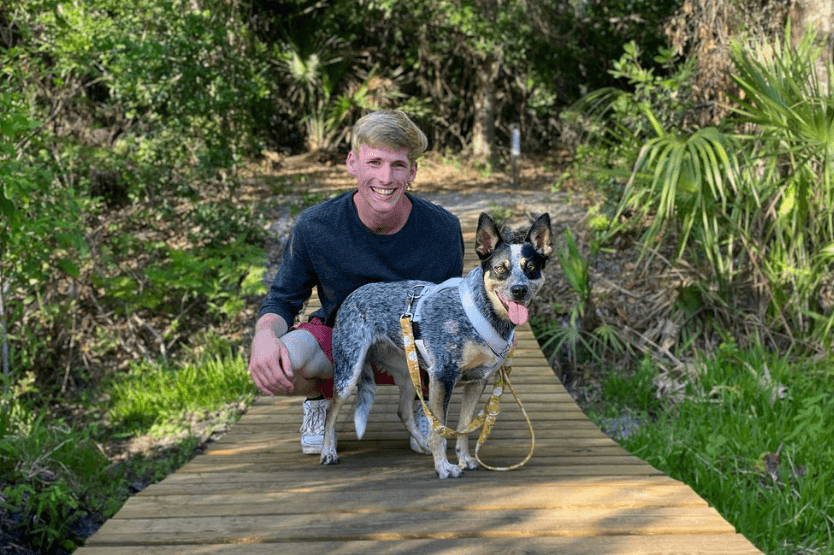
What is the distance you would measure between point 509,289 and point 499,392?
632 mm

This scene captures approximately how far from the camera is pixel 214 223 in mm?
9234

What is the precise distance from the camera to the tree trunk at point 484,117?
14.5 meters

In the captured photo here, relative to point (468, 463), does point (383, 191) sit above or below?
above

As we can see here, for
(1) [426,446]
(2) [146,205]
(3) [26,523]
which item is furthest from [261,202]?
(1) [426,446]

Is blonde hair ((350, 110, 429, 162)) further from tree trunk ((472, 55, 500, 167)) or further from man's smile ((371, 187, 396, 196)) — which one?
tree trunk ((472, 55, 500, 167))

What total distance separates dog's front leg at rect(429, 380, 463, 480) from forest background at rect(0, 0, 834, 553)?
1.94m

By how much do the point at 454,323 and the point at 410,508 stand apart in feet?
2.32

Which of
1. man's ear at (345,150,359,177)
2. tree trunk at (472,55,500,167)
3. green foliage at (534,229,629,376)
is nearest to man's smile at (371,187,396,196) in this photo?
man's ear at (345,150,359,177)

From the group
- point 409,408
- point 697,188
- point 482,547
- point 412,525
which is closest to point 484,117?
point 697,188

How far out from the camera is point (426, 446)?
12.3ft

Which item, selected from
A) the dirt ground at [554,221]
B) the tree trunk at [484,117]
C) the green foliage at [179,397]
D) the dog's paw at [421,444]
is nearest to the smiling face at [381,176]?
the dog's paw at [421,444]

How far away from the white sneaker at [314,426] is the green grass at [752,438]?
88.0 inches

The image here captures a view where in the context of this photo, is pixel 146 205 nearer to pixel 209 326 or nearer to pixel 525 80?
pixel 209 326

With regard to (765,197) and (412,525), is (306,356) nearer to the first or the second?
(412,525)
